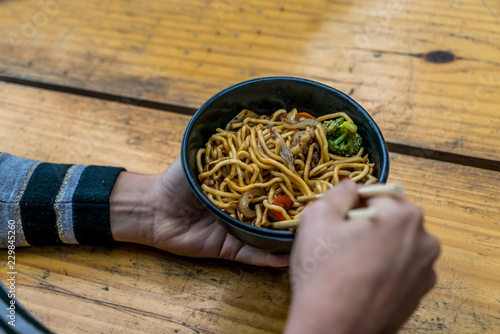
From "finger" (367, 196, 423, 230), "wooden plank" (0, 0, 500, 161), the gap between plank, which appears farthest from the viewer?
"wooden plank" (0, 0, 500, 161)

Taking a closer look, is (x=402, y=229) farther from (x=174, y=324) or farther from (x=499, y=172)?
(x=499, y=172)

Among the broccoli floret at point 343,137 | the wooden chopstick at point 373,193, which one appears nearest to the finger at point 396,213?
the wooden chopstick at point 373,193

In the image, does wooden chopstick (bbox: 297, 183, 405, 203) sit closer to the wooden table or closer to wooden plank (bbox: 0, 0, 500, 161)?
the wooden table

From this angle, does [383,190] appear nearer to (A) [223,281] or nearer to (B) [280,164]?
(B) [280,164]

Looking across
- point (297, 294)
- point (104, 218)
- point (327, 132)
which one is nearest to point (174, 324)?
point (104, 218)

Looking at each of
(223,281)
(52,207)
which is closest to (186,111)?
(52,207)

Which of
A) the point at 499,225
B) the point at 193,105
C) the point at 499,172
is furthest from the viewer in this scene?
the point at 193,105

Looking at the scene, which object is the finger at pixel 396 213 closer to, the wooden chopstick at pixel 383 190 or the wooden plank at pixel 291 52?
the wooden chopstick at pixel 383 190

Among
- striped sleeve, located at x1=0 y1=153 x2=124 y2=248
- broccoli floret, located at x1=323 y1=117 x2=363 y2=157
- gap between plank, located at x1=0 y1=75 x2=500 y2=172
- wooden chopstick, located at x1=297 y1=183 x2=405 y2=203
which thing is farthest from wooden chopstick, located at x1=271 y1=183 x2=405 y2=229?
striped sleeve, located at x1=0 y1=153 x2=124 y2=248
